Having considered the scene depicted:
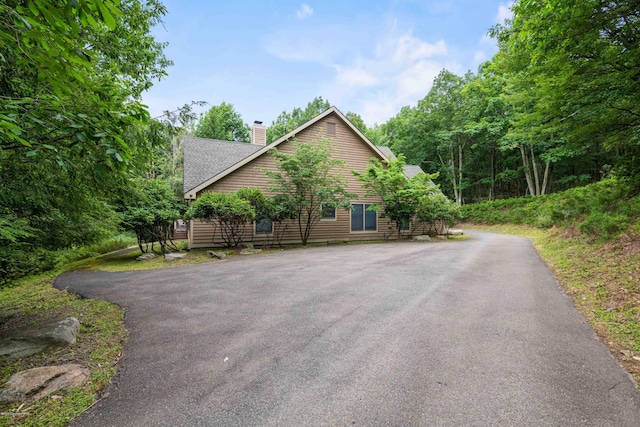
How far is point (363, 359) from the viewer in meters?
2.78

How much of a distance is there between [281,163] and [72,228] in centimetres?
813

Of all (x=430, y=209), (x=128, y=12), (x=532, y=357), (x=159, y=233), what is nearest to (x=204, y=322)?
(x=532, y=357)

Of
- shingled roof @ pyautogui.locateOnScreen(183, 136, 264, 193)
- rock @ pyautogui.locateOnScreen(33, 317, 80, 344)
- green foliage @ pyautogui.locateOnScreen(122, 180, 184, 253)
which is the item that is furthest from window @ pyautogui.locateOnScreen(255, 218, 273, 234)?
rock @ pyautogui.locateOnScreen(33, 317, 80, 344)

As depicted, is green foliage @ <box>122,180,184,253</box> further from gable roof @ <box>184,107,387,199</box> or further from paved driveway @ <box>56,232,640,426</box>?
paved driveway @ <box>56,232,640,426</box>

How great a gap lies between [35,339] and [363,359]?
145 inches

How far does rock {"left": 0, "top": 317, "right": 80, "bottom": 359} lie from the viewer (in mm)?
2948

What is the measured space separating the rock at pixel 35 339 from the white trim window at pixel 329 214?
10.4 metres

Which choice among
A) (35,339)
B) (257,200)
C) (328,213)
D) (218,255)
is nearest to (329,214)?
(328,213)

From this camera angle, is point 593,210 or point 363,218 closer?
point 593,210

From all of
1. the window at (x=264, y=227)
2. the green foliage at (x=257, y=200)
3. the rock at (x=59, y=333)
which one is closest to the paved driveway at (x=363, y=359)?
the rock at (x=59, y=333)

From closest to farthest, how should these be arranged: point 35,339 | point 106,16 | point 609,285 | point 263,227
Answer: point 106,16, point 35,339, point 609,285, point 263,227

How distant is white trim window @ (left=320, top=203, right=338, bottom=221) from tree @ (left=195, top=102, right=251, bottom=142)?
23.6 m

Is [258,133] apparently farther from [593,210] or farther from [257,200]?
[593,210]

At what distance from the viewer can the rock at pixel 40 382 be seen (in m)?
2.26
